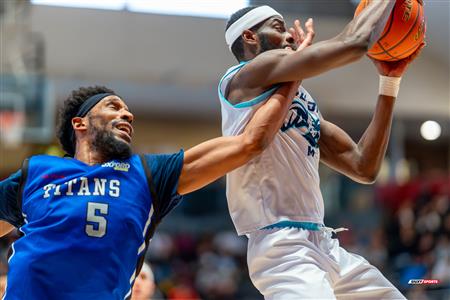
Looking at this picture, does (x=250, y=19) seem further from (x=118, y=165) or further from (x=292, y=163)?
(x=118, y=165)

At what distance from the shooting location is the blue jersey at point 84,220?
10.8 ft

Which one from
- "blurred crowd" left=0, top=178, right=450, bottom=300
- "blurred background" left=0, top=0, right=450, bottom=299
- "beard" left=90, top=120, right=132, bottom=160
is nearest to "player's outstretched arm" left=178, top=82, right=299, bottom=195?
"beard" left=90, top=120, right=132, bottom=160

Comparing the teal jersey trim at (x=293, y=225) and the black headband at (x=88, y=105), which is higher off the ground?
the black headband at (x=88, y=105)

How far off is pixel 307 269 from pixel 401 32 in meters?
1.22

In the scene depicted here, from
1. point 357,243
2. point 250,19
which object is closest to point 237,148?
point 250,19

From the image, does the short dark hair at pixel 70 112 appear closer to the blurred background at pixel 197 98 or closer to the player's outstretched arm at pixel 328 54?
the player's outstretched arm at pixel 328 54

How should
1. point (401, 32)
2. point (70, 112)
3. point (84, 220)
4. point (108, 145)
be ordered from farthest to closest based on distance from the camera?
point (70, 112)
point (401, 32)
point (108, 145)
point (84, 220)

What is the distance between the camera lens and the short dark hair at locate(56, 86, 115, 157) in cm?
382

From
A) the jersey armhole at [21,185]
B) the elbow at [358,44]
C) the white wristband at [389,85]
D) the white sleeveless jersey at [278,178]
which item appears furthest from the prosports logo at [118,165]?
the white wristband at [389,85]

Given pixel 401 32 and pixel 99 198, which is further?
pixel 401 32

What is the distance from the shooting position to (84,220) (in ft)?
11.0

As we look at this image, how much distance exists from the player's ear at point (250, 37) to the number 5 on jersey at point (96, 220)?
115 centimetres

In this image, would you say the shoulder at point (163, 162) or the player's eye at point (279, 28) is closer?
the shoulder at point (163, 162)

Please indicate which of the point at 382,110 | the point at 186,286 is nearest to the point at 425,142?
the point at 186,286
